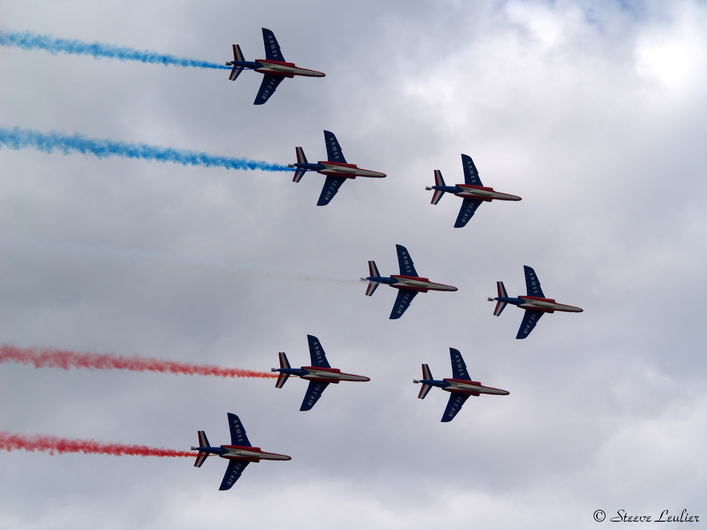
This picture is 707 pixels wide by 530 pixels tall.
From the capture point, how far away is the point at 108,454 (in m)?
116

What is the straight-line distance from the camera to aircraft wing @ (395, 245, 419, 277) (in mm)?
138625

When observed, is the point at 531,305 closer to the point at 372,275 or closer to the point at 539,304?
the point at 539,304

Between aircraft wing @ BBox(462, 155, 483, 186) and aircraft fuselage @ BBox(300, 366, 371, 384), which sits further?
aircraft wing @ BBox(462, 155, 483, 186)

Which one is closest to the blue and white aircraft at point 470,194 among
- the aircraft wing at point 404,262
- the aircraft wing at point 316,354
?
the aircraft wing at point 404,262

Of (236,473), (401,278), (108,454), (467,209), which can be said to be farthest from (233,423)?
(467,209)

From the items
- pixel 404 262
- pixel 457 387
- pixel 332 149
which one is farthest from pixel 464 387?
pixel 332 149

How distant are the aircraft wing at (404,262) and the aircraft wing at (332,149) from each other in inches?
549

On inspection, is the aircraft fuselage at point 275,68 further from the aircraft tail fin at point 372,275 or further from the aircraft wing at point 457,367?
the aircraft wing at point 457,367

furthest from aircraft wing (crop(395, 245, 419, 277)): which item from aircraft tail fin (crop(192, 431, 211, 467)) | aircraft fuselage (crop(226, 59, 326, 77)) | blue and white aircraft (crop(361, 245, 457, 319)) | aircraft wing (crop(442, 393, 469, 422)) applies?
aircraft tail fin (crop(192, 431, 211, 467))

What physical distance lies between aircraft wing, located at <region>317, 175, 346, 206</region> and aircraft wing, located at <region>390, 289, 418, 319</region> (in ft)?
50.5

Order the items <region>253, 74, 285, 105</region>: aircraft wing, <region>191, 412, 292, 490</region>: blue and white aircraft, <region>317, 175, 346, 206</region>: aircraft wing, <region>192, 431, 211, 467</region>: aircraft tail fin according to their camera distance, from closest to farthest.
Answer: <region>192, 431, 211, 467</region>: aircraft tail fin, <region>191, 412, 292, 490</region>: blue and white aircraft, <region>253, 74, 285, 105</region>: aircraft wing, <region>317, 175, 346, 206</region>: aircraft wing

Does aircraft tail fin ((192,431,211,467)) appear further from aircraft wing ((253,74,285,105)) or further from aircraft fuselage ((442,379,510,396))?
aircraft wing ((253,74,285,105))

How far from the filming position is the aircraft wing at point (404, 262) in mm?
138625

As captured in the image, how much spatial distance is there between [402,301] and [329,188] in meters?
17.3
